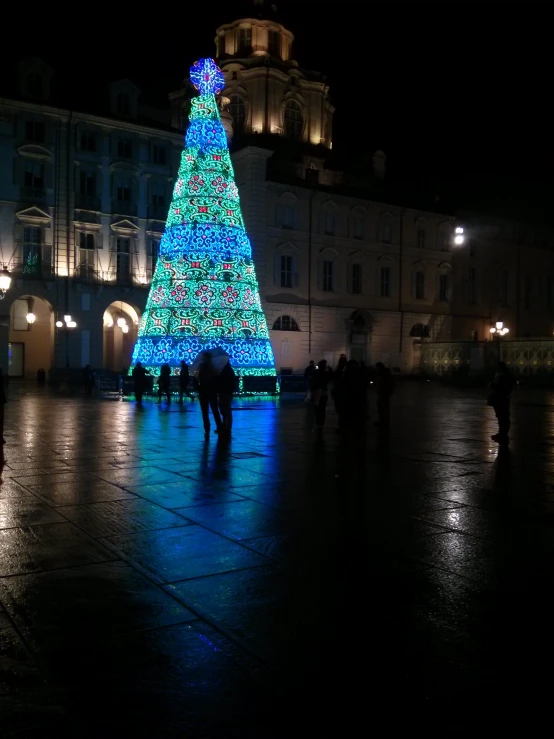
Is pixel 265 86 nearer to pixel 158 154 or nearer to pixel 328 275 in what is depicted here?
Result: pixel 158 154

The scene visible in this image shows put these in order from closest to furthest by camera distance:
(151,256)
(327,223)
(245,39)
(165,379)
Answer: (165,379) < (151,256) < (327,223) < (245,39)

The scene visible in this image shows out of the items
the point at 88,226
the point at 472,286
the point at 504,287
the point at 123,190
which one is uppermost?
the point at 123,190

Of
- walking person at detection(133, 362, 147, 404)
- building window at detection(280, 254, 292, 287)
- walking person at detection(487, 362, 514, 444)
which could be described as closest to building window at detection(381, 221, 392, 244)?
building window at detection(280, 254, 292, 287)

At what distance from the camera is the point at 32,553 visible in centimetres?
504

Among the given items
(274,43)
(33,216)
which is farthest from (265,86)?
(33,216)

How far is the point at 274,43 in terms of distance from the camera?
48156mm

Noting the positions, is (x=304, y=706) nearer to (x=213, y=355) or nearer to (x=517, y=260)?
(x=213, y=355)

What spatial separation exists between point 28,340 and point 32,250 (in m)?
6.30

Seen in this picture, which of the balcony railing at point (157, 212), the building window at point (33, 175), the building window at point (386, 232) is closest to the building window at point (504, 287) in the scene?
the building window at point (386, 232)

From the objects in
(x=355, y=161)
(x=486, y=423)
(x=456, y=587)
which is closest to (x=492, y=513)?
(x=456, y=587)

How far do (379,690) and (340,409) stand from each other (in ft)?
28.9

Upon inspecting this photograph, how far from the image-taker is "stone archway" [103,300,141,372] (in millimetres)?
40719

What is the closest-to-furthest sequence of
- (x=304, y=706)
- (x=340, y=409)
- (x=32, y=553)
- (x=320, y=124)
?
(x=304, y=706) → (x=32, y=553) → (x=340, y=409) → (x=320, y=124)

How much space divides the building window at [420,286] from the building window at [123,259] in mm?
20445
